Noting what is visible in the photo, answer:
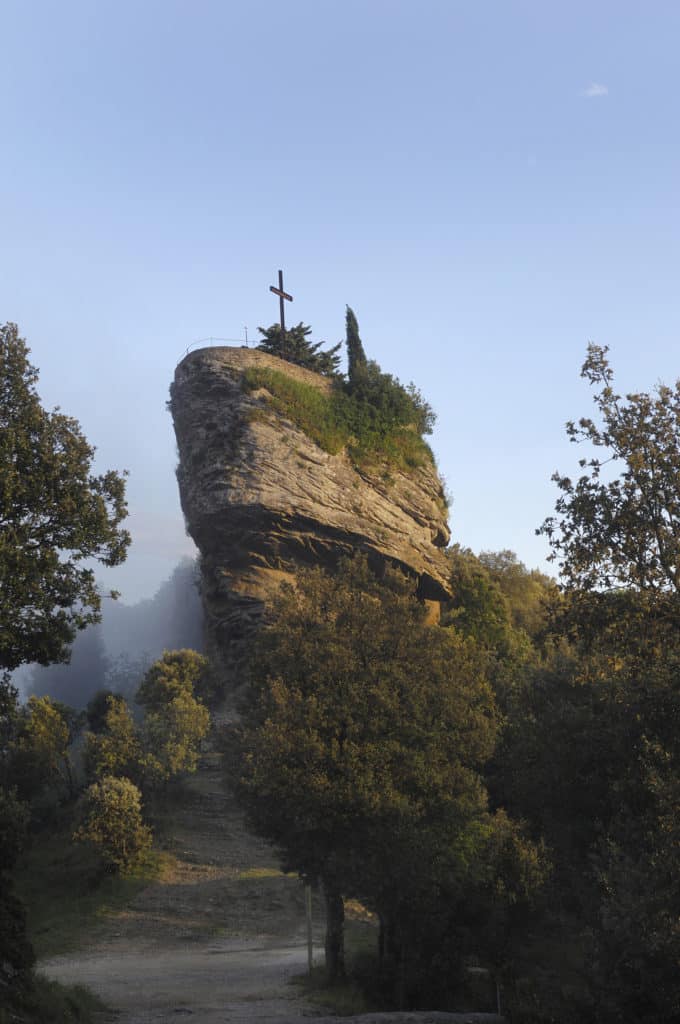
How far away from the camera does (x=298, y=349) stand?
70.0 meters

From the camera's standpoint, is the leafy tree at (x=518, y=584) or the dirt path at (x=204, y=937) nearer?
the dirt path at (x=204, y=937)

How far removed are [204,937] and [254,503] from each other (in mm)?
27965

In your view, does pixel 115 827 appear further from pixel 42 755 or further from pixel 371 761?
pixel 371 761

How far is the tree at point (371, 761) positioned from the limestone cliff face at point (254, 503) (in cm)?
3011

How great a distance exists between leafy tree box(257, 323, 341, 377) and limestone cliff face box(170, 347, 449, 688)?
6.64 metres

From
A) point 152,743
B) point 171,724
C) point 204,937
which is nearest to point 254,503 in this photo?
point 171,724

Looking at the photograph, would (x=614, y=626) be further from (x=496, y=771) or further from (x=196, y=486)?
(x=196, y=486)

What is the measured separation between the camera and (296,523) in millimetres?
57000

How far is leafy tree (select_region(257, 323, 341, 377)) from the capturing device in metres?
68.9

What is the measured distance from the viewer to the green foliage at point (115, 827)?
40.3 metres

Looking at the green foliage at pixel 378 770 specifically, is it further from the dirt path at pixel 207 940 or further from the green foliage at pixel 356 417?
the green foliage at pixel 356 417

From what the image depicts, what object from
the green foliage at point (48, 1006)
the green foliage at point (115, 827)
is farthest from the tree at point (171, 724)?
the green foliage at point (48, 1006)

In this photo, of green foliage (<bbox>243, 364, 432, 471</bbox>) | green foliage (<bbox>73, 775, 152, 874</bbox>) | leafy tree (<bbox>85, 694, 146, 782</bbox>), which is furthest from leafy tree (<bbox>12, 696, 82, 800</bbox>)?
green foliage (<bbox>243, 364, 432, 471</bbox>)

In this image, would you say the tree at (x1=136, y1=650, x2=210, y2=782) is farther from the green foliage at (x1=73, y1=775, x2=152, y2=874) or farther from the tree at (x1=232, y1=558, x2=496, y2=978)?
the tree at (x1=232, y1=558, x2=496, y2=978)
